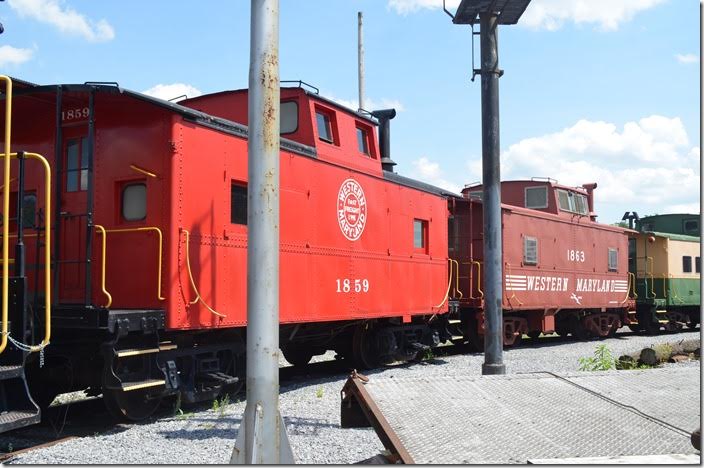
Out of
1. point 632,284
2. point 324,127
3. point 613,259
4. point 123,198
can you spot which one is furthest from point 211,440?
point 632,284

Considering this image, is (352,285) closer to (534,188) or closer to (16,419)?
(16,419)

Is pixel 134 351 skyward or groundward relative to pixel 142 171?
groundward

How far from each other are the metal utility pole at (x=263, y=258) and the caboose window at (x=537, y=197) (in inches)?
565

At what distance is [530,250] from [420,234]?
474 cm

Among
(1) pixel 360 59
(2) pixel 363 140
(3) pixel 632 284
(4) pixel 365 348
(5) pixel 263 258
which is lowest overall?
(4) pixel 365 348

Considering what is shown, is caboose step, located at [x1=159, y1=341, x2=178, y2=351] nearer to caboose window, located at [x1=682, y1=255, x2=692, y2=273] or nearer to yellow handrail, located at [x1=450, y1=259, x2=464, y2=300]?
yellow handrail, located at [x1=450, y1=259, x2=464, y2=300]

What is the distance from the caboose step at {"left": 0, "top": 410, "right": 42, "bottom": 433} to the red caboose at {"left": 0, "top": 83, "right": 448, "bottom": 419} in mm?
1537

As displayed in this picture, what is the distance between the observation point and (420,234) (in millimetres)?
12844

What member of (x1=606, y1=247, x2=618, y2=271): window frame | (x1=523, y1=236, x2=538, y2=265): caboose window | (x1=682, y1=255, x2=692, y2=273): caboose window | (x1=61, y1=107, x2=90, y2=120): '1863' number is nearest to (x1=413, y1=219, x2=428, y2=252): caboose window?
(x1=523, y1=236, x2=538, y2=265): caboose window

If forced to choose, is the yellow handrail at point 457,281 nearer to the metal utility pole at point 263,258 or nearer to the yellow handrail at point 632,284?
the yellow handrail at point 632,284

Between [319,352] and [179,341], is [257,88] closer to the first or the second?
[179,341]

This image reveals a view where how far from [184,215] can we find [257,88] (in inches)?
125

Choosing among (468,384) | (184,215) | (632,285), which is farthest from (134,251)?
(632,285)

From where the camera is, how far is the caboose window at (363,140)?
11281 mm
